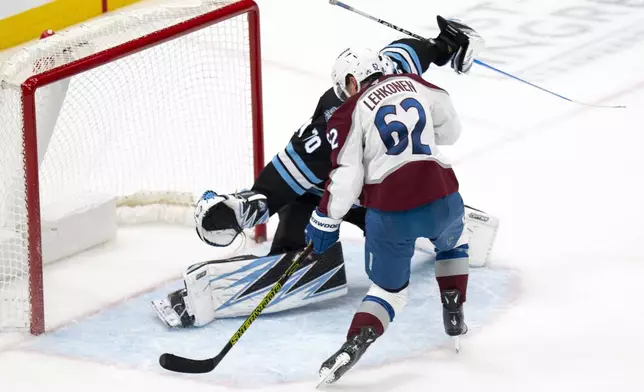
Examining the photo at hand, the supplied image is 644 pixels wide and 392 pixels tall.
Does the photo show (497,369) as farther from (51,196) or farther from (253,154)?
(51,196)

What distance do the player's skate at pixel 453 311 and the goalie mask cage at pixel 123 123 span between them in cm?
108

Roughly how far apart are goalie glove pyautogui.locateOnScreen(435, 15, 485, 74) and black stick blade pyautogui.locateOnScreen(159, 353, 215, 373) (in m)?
1.31

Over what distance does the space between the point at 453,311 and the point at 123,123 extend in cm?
149

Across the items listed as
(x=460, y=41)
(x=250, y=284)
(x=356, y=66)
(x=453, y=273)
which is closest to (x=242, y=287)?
(x=250, y=284)

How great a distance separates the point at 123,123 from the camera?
464 centimetres

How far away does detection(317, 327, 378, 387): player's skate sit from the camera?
352cm

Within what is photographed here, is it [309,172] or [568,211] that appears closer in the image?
[309,172]

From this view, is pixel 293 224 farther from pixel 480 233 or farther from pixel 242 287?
pixel 480 233

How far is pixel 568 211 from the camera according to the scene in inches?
190

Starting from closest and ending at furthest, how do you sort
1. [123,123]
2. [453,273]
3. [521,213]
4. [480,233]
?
[453,273], [480,233], [123,123], [521,213]

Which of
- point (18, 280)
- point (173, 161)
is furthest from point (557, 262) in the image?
point (18, 280)

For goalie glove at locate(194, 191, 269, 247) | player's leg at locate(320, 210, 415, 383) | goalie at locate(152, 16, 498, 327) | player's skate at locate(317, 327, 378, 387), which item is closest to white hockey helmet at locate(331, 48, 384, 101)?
goalie at locate(152, 16, 498, 327)

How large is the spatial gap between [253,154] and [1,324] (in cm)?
109

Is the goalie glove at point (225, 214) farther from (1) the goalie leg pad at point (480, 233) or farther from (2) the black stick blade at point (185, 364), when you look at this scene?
(1) the goalie leg pad at point (480, 233)
